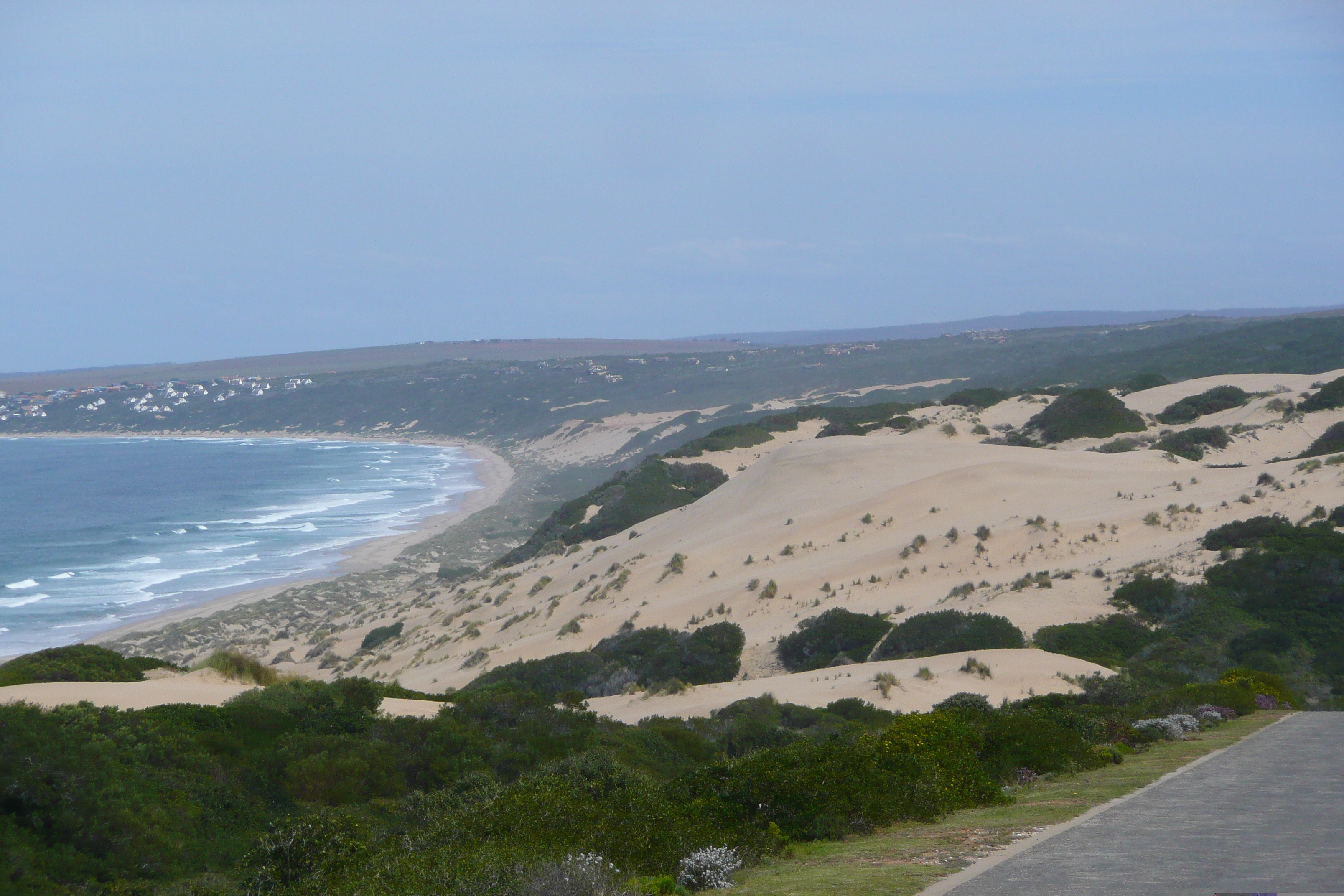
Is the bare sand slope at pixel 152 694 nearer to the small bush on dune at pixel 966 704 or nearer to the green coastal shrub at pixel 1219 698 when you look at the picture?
the small bush on dune at pixel 966 704

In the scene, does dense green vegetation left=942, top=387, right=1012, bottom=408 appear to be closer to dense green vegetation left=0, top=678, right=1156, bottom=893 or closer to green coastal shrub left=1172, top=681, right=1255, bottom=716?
green coastal shrub left=1172, top=681, right=1255, bottom=716

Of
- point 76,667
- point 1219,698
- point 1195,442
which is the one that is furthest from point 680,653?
point 1195,442

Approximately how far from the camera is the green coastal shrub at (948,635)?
1812 cm

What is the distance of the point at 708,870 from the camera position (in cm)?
643

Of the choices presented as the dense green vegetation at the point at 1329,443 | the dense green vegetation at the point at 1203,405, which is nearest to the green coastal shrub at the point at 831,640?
the dense green vegetation at the point at 1329,443

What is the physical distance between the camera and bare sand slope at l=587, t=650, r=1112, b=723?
15.4 metres

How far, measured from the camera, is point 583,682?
1891 centimetres

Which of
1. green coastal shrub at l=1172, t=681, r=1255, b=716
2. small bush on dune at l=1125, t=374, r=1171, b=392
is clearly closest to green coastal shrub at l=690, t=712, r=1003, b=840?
green coastal shrub at l=1172, t=681, r=1255, b=716

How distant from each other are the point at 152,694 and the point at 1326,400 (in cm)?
4303

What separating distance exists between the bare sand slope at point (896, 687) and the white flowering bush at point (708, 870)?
865 centimetres

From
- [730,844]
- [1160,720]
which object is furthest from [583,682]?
[730,844]

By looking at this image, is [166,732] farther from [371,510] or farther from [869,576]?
[371,510]

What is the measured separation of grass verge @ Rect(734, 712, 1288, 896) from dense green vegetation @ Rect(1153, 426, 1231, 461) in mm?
28493

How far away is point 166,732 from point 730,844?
6231 mm
